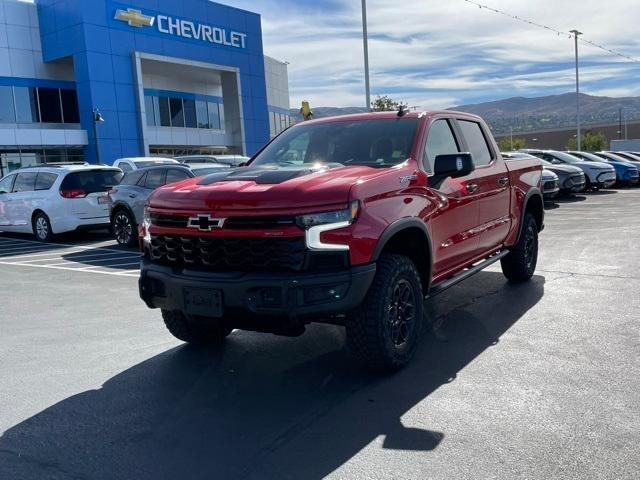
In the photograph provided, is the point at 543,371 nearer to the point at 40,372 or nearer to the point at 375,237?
the point at 375,237

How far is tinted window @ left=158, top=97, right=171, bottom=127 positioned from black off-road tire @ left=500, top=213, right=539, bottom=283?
35965 millimetres

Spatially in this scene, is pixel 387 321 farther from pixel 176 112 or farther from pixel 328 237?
pixel 176 112

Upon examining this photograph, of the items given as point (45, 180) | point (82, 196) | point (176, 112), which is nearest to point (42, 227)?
point (45, 180)

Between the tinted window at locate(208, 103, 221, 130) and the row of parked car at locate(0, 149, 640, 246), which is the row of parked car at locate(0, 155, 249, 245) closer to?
the row of parked car at locate(0, 149, 640, 246)

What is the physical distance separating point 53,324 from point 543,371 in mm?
4609

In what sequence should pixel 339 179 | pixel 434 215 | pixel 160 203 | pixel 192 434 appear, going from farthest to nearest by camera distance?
1. pixel 434 215
2. pixel 160 203
3. pixel 339 179
4. pixel 192 434

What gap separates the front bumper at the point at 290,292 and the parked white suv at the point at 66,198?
9.48m

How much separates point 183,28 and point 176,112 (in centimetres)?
634

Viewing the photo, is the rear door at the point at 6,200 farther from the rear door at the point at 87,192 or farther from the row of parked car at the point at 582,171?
the row of parked car at the point at 582,171

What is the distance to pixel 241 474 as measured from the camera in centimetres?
309

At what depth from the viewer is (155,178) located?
38.5 ft

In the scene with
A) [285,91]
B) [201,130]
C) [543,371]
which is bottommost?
[543,371]

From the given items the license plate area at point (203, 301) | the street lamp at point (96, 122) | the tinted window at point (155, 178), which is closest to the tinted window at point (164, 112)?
the street lamp at point (96, 122)

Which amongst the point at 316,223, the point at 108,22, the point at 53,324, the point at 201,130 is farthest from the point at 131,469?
the point at 201,130
